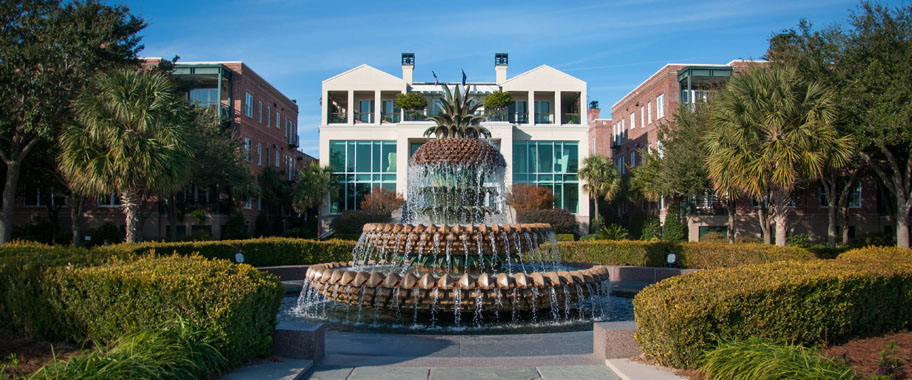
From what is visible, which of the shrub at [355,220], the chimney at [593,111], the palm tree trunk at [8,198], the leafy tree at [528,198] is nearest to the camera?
the palm tree trunk at [8,198]

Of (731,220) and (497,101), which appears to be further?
(497,101)

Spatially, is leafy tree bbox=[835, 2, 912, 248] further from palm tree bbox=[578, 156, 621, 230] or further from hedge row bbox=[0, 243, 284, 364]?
hedge row bbox=[0, 243, 284, 364]

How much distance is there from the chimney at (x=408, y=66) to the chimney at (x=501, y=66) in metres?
6.56

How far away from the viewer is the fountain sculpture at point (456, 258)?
822 cm

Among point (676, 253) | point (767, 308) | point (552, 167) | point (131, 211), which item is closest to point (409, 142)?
point (552, 167)

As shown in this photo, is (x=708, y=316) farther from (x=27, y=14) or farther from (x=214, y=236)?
(x=214, y=236)

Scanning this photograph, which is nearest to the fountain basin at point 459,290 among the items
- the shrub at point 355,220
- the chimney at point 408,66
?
the shrub at point 355,220

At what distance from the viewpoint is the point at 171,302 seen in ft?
17.9

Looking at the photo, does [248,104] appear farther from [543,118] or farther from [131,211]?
[131,211]

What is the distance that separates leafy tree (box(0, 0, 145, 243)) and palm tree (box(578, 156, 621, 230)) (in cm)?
2697

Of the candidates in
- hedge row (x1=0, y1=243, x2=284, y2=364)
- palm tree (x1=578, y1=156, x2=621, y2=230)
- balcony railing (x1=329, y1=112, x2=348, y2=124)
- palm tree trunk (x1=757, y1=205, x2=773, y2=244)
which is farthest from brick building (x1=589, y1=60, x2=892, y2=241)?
hedge row (x1=0, y1=243, x2=284, y2=364)

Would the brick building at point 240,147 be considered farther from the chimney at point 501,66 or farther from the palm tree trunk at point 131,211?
the chimney at point 501,66

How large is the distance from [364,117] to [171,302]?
36.8m

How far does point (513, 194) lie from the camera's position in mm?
34125
